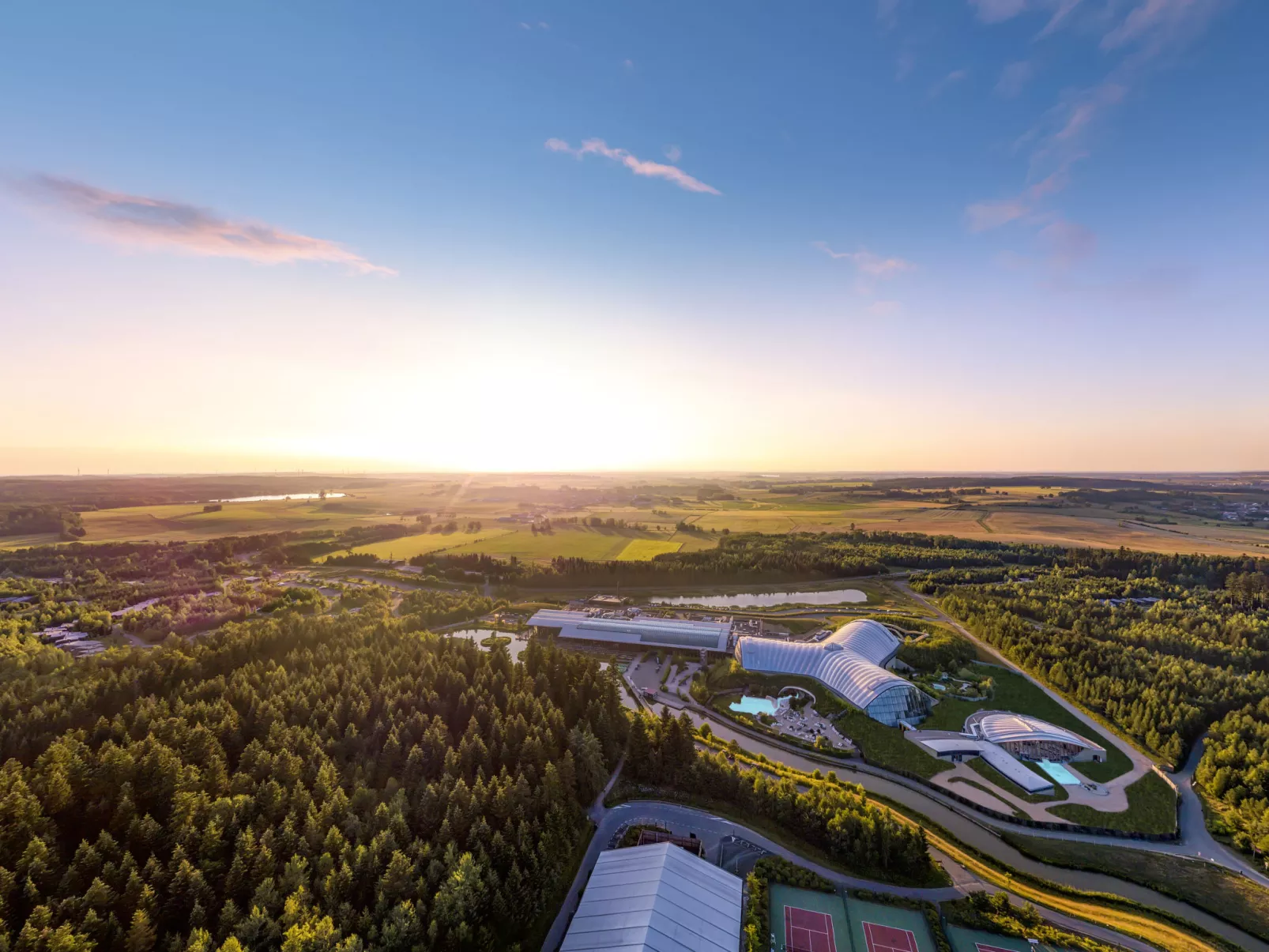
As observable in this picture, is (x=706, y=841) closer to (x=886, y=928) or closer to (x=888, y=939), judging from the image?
(x=886, y=928)

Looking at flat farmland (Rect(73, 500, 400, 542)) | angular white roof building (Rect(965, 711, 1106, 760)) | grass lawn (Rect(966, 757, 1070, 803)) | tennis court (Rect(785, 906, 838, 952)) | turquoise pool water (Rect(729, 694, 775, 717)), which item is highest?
flat farmland (Rect(73, 500, 400, 542))

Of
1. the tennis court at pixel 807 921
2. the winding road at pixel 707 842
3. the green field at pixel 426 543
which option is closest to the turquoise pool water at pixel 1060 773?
the winding road at pixel 707 842

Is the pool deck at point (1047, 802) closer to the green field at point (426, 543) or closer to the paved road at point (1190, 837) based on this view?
the paved road at point (1190, 837)

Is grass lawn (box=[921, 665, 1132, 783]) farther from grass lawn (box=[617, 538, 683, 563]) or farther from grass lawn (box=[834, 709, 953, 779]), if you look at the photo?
grass lawn (box=[617, 538, 683, 563])

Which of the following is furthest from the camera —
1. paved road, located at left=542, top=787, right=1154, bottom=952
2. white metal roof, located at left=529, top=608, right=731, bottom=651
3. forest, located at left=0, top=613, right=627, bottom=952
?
white metal roof, located at left=529, top=608, right=731, bottom=651

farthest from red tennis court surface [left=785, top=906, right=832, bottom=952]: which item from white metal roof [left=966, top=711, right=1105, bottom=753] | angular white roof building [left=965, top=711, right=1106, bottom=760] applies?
white metal roof [left=966, top=711, right=1105, bottom=753]

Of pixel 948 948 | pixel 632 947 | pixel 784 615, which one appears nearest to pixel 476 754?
pixel 632 947
